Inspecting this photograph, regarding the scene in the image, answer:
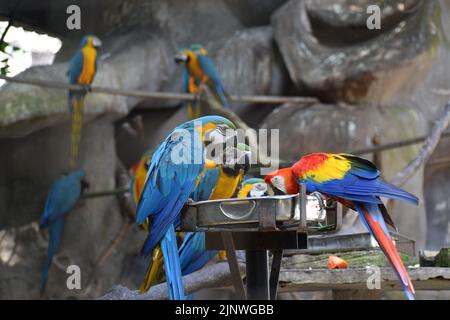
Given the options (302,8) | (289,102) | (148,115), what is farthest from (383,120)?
(148,115)

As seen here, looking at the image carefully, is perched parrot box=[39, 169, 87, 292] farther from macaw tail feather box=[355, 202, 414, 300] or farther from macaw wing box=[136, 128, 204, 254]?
macaw tail feather box=[355, 202, 414, 300]

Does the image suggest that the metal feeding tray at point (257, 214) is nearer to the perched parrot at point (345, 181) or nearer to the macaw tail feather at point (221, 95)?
the perched parrot at point (345, 181)

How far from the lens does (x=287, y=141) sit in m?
4.69

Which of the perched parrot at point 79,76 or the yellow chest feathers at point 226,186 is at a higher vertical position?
the perched parrot at point 79,76

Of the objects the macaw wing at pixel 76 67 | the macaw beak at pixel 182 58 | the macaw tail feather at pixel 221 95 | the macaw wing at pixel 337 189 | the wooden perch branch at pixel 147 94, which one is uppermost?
the macaw beak at pixel 182 58

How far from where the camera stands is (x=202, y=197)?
2254 millimetres

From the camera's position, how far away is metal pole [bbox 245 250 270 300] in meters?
1.32

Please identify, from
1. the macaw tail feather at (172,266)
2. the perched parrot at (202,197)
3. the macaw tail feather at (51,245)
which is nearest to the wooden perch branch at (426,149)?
the perched parrot at (202,197)

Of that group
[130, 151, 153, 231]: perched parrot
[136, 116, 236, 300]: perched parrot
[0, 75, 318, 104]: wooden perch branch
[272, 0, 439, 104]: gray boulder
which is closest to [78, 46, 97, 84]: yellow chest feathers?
[0, 75, 318, 104]: wooden perch branch

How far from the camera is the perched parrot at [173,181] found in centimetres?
155

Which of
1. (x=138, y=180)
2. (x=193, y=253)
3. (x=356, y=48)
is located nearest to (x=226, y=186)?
(x=193, y=253)

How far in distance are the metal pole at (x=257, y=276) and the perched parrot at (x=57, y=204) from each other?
3.03 m

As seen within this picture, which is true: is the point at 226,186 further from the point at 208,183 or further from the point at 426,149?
the point at 426,149

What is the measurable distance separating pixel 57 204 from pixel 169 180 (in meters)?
2.72
